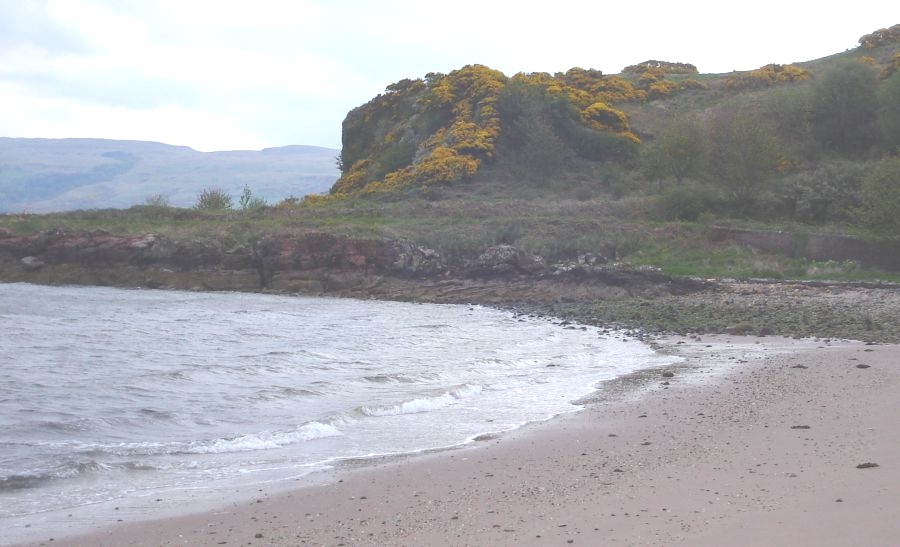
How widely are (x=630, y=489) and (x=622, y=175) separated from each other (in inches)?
1912

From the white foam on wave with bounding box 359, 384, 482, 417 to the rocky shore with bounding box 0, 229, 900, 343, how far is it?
957cm

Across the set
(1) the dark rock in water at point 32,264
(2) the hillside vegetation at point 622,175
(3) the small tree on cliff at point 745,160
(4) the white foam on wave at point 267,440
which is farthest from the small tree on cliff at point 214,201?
(4) the white foam on wave at point 267,440

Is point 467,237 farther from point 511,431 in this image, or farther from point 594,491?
point 594,491

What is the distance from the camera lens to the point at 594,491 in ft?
26.0

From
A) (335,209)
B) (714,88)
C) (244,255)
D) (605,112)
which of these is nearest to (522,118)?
(605,112)

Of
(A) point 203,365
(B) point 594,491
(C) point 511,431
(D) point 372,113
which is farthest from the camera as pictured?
(D) point 372,113

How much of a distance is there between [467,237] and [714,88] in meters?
38.5

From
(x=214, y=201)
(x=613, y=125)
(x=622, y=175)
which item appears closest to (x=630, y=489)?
(x=622, y=175)

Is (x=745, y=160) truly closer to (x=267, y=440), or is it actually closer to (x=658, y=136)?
(x=658, y=136)

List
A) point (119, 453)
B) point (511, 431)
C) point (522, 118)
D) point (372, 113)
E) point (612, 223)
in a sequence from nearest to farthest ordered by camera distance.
Answer: point (119, 453) → point (511, 431) → point (612, 223) → point (522, 118) → point (372, 113)

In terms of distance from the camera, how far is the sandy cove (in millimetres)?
6723

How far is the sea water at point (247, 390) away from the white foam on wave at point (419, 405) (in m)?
0.03

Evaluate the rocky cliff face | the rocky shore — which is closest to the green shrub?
the rocky shore

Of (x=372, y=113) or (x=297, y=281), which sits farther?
(x=372, y=113)
